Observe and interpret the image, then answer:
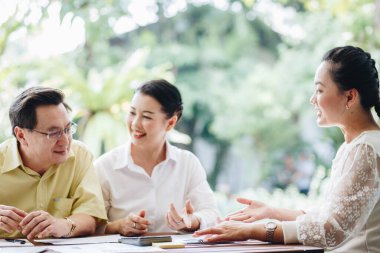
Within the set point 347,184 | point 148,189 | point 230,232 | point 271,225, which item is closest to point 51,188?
point 148,189

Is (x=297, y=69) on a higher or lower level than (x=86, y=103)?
higher

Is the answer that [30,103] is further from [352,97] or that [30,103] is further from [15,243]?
[352,97]

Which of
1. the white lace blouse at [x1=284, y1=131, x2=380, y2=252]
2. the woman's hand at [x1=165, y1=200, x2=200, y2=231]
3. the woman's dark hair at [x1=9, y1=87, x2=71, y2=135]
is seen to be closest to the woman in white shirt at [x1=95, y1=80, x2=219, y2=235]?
the woman's hand at [x1=165, y1=200, x2=200, y2=231]

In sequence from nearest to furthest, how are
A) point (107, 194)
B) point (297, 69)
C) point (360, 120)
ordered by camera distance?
1. point (360, 120)
2. point (107, 194)
3. point (297, 69)

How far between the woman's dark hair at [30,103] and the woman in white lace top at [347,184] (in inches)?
28.8

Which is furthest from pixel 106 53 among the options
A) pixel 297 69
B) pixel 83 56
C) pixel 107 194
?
pixel 107 194

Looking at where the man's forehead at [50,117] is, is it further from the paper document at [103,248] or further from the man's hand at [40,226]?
the paper document at [103,248]

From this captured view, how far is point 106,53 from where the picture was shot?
31.6 ft

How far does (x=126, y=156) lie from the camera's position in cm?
279

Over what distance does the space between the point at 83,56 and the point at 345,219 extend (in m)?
6.50

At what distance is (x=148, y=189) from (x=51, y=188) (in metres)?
0.45

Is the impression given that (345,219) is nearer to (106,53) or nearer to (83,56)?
(83,56)

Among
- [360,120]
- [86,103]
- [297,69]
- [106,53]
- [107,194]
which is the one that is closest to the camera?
[360,120]

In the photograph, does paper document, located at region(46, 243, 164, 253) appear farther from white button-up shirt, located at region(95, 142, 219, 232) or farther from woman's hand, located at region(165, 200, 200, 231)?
white button-up shirt, located at region(95, 142, 219, 232)
